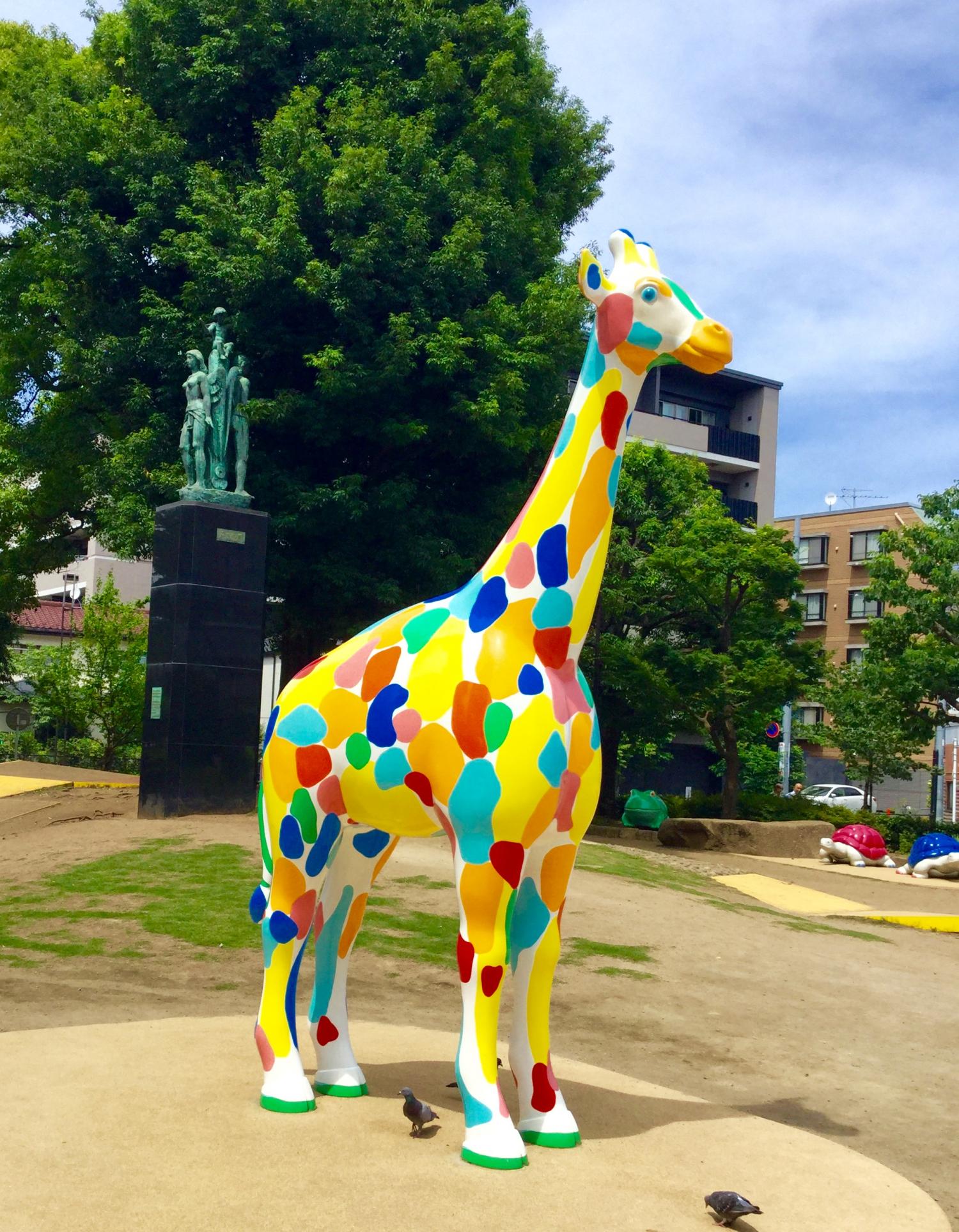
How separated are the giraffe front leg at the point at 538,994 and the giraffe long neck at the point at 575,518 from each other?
1004 millimetres

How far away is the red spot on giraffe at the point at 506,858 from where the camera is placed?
213 inches

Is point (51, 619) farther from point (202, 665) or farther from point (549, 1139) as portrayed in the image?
point (549, 1139)

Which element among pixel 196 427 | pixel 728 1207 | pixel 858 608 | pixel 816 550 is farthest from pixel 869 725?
pixel 728 1207

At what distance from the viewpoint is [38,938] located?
34.7 ft

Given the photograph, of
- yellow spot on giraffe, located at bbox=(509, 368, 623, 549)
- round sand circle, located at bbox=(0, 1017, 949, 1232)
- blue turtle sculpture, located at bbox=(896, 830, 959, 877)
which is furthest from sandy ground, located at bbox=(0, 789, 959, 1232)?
blue turtle sculpture, located at bbox=(896, 830, 959, 877)

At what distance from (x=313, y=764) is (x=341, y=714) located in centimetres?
29

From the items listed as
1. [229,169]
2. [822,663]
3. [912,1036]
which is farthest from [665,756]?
[912,1036]

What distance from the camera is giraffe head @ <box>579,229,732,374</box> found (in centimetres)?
567

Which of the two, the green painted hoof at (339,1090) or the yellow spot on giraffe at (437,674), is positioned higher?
the yellow spot on giraffe at (437,674)

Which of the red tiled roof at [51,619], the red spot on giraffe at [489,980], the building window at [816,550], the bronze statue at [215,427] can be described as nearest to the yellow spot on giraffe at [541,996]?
→ the red spot on giraffe at [489,980]

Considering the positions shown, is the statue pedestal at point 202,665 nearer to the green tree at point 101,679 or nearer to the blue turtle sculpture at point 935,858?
the blue turtle sculpture at point 935,858

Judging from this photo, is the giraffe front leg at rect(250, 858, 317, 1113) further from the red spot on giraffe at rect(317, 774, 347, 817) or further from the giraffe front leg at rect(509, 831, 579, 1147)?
the giraffe front leg at rect(509, 831, 579, 1147)

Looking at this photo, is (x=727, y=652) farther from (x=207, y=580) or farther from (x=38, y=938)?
(x=38, y=938)

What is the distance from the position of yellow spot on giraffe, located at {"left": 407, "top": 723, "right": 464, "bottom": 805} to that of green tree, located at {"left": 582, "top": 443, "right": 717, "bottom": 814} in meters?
21.7
